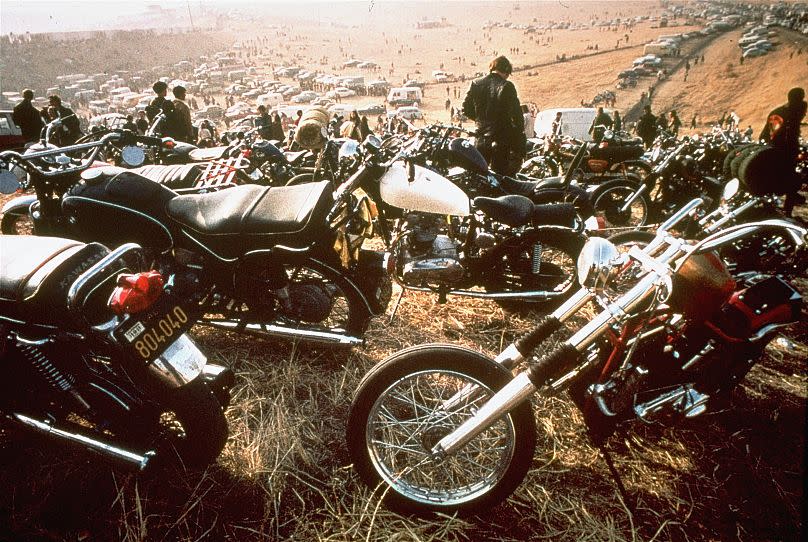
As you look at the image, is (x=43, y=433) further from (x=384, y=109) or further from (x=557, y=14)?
(x=557, y=14)

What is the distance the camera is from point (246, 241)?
2709 millimetres

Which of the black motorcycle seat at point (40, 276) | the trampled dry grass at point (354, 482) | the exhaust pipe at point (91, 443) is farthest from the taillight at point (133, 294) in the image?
the trampled dry grass at point (354, 482)

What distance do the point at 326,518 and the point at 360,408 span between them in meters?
0.74

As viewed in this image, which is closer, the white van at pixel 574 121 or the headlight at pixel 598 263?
the headlight at pixel 598 263

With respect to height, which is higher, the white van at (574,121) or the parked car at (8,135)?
the parked car at (8,135)

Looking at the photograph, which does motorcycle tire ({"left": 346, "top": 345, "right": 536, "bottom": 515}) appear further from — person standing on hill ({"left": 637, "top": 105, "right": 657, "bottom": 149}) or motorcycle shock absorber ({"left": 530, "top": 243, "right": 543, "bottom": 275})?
person standing on hill ({"left": 637, "top": 105, "right": 657, "bottom": 149})

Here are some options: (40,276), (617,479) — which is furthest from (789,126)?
(40,276)

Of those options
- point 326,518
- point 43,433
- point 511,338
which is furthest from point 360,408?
point 511,338

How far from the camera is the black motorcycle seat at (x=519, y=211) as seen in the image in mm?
3495

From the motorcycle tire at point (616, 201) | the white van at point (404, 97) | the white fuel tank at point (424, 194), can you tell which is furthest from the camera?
the white van at point (404, 97)

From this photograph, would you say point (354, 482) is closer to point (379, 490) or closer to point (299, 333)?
point (379, 490)

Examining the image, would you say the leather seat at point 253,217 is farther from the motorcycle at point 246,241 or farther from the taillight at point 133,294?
the taillight at point 133,294

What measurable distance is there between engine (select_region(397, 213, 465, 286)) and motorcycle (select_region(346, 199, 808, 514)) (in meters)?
1.20

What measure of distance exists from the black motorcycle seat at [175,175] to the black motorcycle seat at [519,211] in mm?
2945
